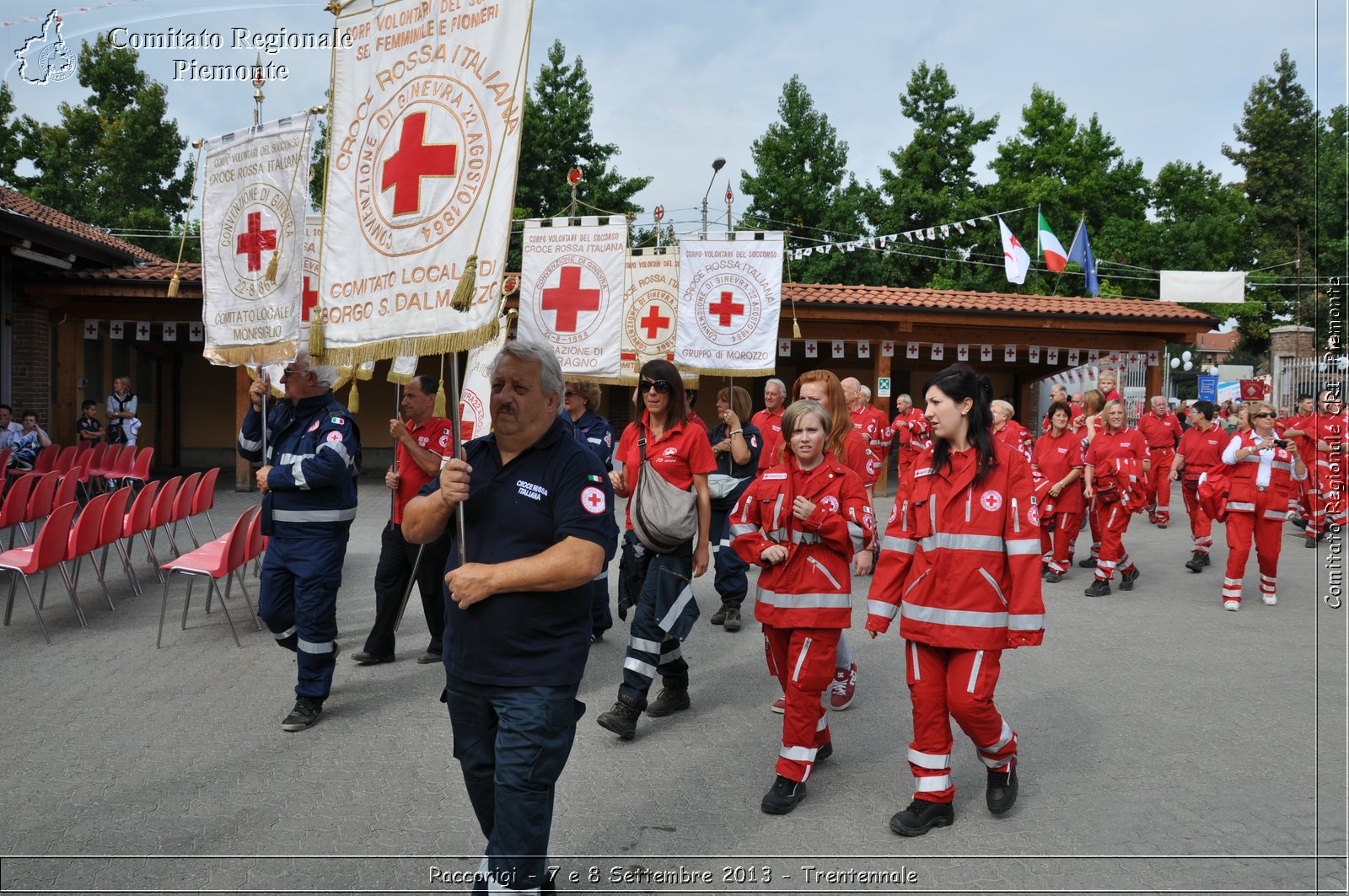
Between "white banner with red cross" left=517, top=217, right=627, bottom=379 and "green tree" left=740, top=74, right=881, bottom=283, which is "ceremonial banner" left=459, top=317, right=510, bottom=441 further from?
"green tree" left=740, top=74, right=881, bottom=283

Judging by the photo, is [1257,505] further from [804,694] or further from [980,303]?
[980,303]

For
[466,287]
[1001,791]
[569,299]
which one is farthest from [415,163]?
[569,299]

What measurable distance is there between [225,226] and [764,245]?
494 centimetres

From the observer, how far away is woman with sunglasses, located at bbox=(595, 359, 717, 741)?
5.17m

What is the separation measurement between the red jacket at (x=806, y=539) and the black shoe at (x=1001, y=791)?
0.89 metres

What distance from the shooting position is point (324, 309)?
3518mm

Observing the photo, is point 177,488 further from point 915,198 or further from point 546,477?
point 915,198

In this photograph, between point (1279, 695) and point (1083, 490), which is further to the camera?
point (1083, 490)

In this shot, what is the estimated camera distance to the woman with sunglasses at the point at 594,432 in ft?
23.4

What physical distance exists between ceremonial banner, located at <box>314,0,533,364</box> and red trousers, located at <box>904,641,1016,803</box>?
2246 mm

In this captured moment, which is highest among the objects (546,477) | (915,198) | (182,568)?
A: (915,198)

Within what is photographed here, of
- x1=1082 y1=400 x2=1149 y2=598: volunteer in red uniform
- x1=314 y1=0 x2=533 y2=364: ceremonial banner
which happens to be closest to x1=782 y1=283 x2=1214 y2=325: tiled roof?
x1=1082 y1=400 x2=1149 y2=598: volunteer in red uniform

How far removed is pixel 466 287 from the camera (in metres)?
3.16

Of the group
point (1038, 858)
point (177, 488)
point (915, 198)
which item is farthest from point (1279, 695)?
point (915, 198)
